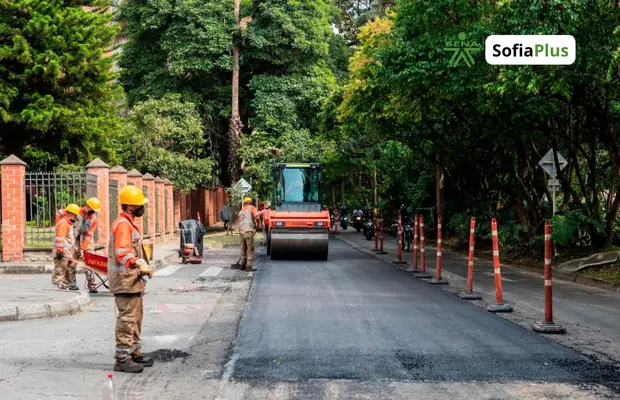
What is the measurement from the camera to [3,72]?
100 feet

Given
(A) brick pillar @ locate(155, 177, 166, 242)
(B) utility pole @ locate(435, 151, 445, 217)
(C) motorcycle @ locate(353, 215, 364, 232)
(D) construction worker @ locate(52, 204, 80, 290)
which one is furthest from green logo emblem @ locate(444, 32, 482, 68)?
(C) motorcycle @ locate(353, 215, 364, 232)

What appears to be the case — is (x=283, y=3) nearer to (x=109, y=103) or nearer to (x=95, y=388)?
(x=109, y=103)

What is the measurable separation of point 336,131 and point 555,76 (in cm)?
2320

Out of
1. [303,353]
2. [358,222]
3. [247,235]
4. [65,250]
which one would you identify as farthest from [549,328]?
[358,222]

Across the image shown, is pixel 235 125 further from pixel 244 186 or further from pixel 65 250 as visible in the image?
pixel 65 250

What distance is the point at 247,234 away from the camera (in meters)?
19.7

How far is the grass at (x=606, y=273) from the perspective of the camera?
53.3 feet

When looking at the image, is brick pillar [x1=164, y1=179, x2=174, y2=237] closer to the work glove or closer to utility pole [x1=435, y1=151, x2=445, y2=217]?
utility pole [x1=435, y1=151, x2=445, y2=217]

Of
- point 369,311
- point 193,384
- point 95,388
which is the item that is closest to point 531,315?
point 369,311

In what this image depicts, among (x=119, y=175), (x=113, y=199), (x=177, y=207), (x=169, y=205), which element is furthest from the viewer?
(x=177, y=207)

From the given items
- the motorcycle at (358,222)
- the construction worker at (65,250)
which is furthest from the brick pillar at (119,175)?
the motorcycle at (358,222)

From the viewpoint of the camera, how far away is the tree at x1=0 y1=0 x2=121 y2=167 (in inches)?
1195

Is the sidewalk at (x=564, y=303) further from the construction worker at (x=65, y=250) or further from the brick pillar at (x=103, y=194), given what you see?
the brick pillar at (x=103, y=194)

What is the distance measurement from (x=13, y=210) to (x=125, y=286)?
46.2 feet
